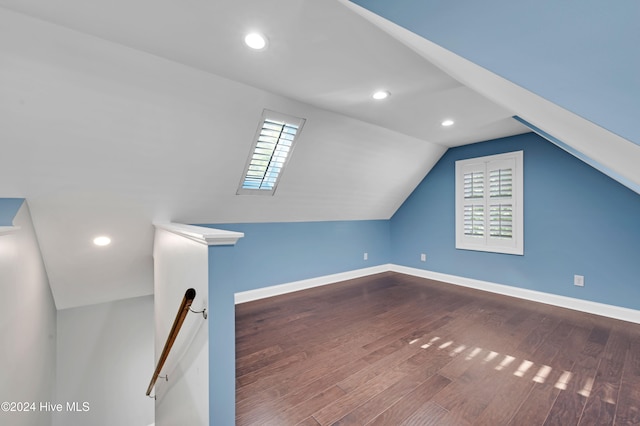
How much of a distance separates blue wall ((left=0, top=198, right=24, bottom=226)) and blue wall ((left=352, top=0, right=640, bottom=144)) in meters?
3.11

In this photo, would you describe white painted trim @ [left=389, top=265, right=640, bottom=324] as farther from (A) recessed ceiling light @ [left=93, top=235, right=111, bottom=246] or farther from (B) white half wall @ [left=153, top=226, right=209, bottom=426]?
(A) recessed ceiling light @ [left=93, top=235, right=111, bottom=246]

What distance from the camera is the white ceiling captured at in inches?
61.9

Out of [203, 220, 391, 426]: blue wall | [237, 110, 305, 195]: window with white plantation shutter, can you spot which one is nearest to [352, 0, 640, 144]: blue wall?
[203, 220, 391, 426]: blue wall

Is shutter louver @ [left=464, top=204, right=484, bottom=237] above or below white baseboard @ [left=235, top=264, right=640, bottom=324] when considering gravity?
above

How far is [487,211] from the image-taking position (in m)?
4.04

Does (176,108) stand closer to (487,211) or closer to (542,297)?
(487,211)

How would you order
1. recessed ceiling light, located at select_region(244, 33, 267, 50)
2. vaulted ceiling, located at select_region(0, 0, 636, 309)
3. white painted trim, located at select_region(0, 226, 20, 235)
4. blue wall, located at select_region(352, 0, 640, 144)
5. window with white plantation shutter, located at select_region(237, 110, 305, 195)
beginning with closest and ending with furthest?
blue wall, located at select_region(352, 0, 640, 144) < vaulted ceiling, located at select_region(0, 0, 636, 309) < recessed ceiling light, located at select_region(244, 33, 267, 50) < white painted trim, located at select_region(0, 226, 20, 235) < window with white plantation shutter, located at select_region(237, 110, 305, 195)

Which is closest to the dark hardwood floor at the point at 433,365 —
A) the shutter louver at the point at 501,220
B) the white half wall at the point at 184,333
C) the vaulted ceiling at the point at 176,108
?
the white half wall at the point at 184,333

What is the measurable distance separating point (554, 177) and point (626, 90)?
3828mm

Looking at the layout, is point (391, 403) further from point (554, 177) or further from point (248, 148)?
point (554, 177)

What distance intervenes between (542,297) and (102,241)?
17.8 ft

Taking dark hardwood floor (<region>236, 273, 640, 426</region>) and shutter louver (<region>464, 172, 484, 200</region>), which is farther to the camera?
shutter louver (<region>464, 172, 484, 200</region>)

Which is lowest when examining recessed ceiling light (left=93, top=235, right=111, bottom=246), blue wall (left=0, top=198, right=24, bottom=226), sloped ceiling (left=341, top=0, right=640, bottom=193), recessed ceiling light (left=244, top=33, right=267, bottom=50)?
recessed ceiling light (left=93, top=235, right=111, bottom=246)

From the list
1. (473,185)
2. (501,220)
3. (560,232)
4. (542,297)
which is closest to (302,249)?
(473,185)
